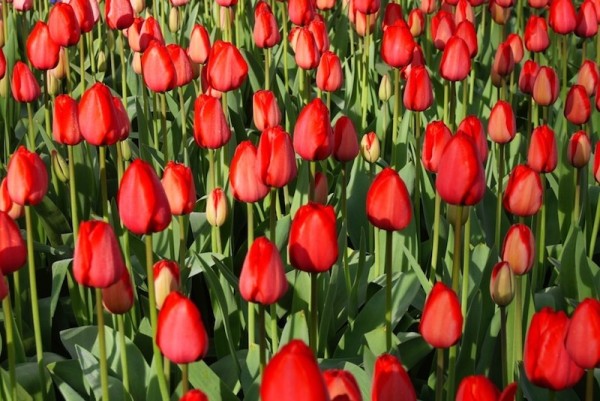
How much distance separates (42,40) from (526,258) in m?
1.49

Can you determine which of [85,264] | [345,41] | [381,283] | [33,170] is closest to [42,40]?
[33,170]

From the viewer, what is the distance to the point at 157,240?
2637mm

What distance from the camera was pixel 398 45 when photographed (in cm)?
283

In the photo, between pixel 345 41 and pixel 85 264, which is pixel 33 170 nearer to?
pixel 85 264

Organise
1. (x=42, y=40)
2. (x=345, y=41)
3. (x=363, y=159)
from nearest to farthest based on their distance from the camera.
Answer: (x=42, y=40) < (x=363, y=159) < (x=345, y=41)

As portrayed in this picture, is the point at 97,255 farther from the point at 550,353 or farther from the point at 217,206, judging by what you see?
the point at 217,206

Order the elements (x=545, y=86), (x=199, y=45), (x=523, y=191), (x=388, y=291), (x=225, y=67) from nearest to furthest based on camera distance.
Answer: (x=388, y=291)
(x=523, y=191)
(x=225, y=67)
(x=545, y=86)
(x=199, y=45)

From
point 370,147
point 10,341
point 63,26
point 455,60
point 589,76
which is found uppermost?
point 63,26

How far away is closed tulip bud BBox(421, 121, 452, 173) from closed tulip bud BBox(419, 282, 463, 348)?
641 mm

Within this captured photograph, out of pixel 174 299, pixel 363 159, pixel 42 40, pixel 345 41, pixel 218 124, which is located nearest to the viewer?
pixel 174 299

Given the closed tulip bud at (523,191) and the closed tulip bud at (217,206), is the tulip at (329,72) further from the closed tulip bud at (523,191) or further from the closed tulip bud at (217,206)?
the closed tulip bud at (523,191)

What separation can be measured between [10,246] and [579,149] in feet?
4.65

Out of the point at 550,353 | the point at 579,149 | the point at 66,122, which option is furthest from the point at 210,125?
the point at 550,353

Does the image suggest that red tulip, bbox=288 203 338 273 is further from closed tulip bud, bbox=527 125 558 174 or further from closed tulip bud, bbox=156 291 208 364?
closed tulip bud, bbox=527 125 558 174
